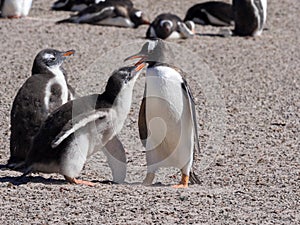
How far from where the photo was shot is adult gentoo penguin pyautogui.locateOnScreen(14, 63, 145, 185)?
649 cm

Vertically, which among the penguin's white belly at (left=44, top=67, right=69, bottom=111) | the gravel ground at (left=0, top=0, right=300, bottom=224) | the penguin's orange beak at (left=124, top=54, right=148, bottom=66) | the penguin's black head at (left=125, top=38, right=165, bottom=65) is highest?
the penguin's black head at (left=125, top=38, right=165, bottom=65)

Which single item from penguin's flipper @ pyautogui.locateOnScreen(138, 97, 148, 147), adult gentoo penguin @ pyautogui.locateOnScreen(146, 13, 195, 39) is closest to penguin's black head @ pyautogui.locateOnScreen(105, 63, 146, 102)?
penguin's flipper @ pyautogui.locateOnScreen(138, 97, 148, 147)

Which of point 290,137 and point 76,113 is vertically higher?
point 76,113

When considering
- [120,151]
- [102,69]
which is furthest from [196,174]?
[102,69]

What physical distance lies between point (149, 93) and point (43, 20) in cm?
978

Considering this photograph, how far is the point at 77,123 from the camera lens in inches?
253

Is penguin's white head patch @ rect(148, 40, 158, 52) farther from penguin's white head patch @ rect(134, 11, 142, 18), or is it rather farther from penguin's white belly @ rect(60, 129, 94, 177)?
penguin's white head patch @ rect(134, 11, 142, 18)

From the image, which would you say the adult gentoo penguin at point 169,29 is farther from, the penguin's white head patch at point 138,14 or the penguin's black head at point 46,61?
the penguin's black head at point 46,61

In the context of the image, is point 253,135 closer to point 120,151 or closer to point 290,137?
point 290,137

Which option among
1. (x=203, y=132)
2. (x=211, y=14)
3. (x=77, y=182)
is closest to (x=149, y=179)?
(x=77, y=182)

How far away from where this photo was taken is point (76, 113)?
259 inches

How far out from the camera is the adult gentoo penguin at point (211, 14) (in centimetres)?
1673

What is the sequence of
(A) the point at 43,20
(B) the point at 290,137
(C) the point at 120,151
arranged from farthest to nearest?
1. (A) the point at 43,20
2. (B) the point at 290,137
3. (C) the point at 120,151

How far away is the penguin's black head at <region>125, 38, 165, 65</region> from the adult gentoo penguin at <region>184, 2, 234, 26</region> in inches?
381
